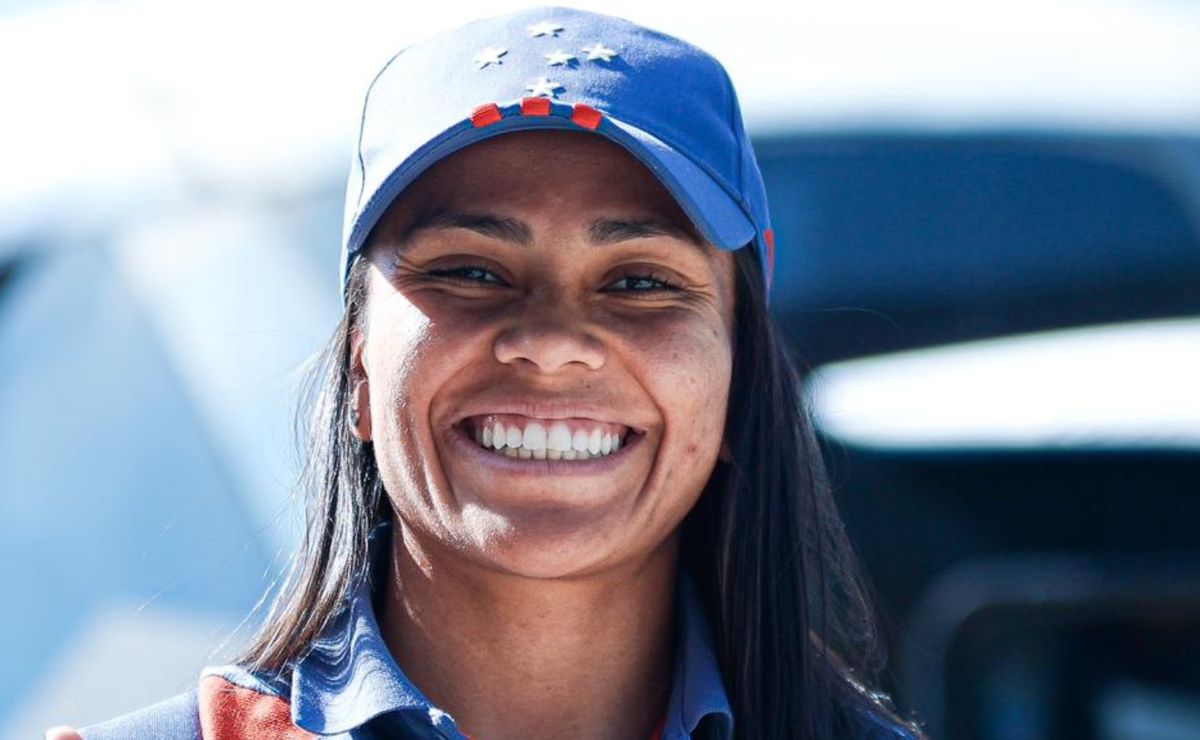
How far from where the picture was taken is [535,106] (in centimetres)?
264

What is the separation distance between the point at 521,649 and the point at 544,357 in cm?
35

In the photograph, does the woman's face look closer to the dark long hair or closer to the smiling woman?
the smiling woman

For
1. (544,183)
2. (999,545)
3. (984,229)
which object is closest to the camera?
(544,183)

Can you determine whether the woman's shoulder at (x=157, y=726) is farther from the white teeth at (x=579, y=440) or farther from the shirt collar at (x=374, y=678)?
the white teeth at (x=579, y=440)

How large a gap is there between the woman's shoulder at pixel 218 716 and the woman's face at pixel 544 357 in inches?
10.0

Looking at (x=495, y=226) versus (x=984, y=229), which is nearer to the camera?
(x=495, y=226)

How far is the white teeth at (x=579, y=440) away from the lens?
103 inches

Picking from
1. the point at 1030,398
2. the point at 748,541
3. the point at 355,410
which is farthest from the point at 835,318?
the point at 355,410

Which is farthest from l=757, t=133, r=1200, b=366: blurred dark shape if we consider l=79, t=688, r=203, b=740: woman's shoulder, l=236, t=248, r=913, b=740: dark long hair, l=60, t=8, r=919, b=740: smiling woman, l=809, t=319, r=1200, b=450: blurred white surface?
l=79, t=688, r=203, b=740: woman's shoulder

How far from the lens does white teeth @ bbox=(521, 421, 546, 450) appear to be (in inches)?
102

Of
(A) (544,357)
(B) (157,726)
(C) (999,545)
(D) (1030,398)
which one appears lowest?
(C) (999,545)

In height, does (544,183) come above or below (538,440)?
above

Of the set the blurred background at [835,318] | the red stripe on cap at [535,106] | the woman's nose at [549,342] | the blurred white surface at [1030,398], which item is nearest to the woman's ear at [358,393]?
the woman's nose at [549,342]

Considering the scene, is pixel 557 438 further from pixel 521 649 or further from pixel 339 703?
pixel 339 703
